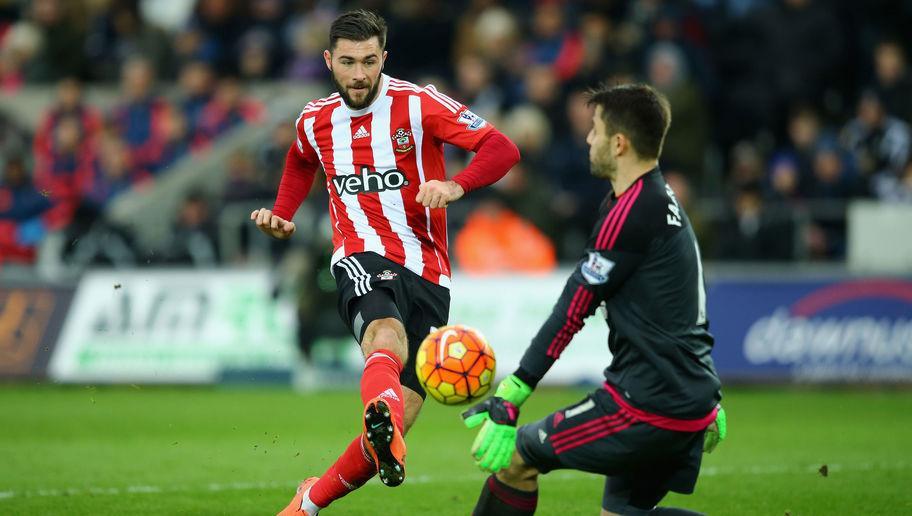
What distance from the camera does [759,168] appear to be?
1524cm

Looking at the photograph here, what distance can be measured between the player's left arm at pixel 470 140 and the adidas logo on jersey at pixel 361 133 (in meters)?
0.31

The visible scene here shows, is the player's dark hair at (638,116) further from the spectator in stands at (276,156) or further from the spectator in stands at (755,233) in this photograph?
the spectator in stands at (276,156)

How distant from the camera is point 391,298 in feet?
21.0

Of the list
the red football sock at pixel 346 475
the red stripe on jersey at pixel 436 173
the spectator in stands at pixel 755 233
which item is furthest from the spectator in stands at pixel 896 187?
the red football sock at pixel 346 475

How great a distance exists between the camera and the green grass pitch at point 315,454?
7.65 meters

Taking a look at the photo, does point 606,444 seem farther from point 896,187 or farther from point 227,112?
point 227,112

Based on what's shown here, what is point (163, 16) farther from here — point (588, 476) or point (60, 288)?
point (588, 476)

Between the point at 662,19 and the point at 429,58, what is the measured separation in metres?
3.25

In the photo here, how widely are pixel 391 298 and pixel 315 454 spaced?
146 inches

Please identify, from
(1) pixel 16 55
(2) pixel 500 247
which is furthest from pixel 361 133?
(1) pixel 16 55

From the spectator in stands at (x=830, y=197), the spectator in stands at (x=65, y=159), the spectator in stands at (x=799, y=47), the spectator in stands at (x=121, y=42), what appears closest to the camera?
the spectator in stands at (x=830, y=197)

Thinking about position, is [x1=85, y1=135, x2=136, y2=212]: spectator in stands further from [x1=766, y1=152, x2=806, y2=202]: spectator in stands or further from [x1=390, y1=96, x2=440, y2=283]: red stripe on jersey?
[x1=390, y1=96, x2=440, y2=283]: red stripe on jersey

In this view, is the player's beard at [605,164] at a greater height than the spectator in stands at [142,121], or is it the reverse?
the player's beard at [605,164]

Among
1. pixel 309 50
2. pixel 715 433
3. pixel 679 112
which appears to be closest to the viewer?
pixel 715 433
